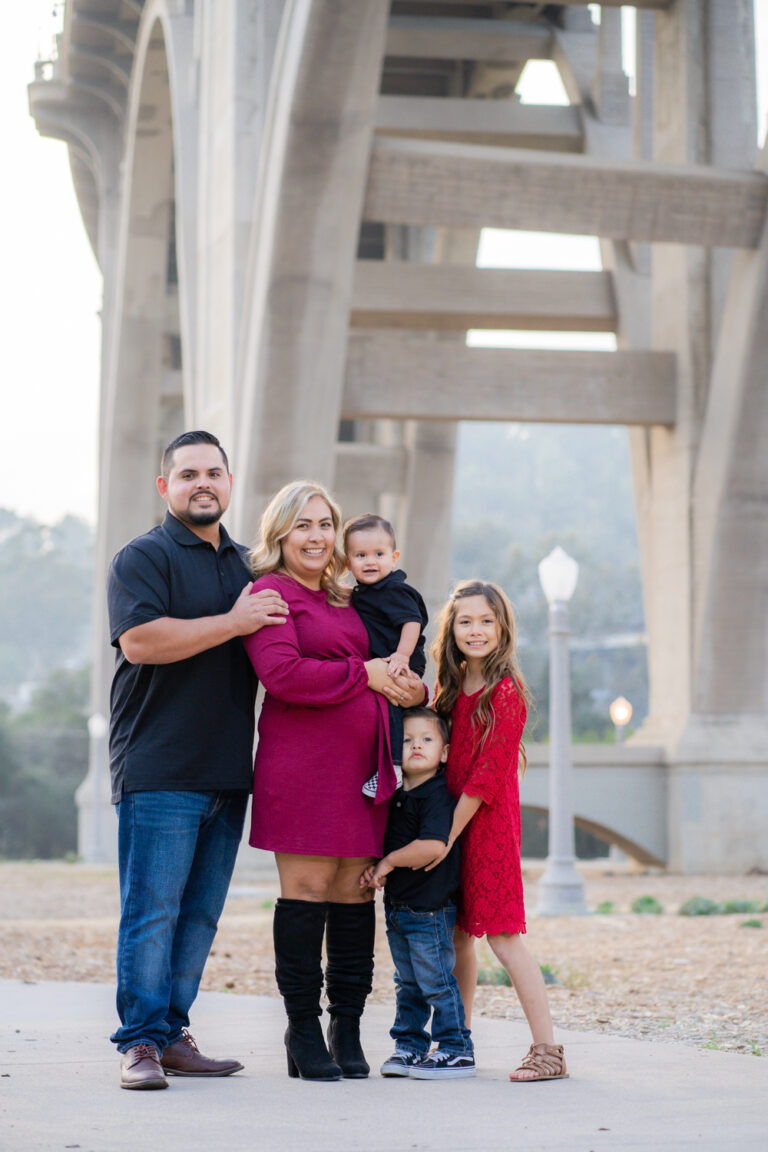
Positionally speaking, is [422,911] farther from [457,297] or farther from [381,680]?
[457,297]

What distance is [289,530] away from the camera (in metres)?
4.31

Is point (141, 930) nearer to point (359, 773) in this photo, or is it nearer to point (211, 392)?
point (359, 773)

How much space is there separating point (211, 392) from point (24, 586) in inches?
3918

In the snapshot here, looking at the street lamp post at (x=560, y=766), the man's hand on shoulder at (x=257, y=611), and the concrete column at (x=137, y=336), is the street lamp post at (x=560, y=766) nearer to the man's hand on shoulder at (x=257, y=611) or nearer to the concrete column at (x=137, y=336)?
the man's hand on shoulder at (x=257, y=611)

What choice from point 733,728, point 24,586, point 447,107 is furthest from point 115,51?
point 24,586

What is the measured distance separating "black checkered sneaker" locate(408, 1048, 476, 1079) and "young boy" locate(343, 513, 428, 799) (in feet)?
2.82

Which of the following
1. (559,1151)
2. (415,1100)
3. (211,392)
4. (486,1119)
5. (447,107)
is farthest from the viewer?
(447,107)

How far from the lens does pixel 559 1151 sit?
320cm

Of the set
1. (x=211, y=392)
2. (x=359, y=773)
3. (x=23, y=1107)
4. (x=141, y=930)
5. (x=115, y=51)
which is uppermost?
(x=115, y=51)

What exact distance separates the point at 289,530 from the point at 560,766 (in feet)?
27.6

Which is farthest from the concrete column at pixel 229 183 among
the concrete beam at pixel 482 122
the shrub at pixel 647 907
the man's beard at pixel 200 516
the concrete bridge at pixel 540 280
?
the man's beard at pixel 200 516

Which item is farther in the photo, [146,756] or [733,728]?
[733,728]

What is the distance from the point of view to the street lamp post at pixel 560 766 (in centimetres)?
1232

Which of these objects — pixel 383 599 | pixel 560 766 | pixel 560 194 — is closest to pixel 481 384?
pixel 560 194
